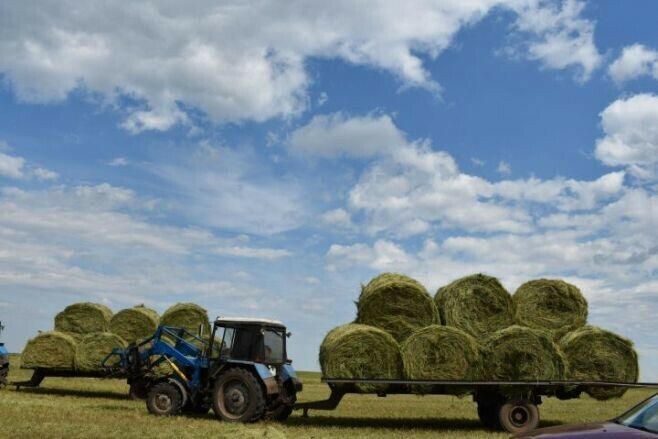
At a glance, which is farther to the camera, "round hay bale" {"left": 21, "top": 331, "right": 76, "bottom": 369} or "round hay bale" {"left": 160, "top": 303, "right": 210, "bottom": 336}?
"round hay bale" {"left": 160, "top": 303, "right": 210, "bottom": 336}

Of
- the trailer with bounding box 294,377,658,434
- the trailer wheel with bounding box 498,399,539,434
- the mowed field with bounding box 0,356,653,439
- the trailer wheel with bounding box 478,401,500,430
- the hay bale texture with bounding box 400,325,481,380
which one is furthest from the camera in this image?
the trailer wheel with bounding box 478,401,500,430

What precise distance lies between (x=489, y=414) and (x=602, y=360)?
2.21 metres

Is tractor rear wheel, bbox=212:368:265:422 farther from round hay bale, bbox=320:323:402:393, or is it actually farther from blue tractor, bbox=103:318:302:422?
round hay bale, bbox=320:323:402:393

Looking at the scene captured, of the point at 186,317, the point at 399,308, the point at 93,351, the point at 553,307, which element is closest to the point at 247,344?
the point at 399,308

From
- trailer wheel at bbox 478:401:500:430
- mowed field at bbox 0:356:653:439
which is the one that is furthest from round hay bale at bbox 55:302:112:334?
trailer wheel at bbox 478:401:500:430

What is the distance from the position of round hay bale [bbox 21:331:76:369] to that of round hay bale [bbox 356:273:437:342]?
914 centimetres

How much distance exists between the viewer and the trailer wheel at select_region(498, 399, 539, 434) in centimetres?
1216

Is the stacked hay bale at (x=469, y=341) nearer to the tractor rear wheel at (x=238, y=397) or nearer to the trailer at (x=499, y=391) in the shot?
the trailer at (x=499, y=391)

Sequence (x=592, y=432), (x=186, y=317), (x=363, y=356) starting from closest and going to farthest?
(x=592, y=432) < (x=363, y=356) < (x=186, y=317)

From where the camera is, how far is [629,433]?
19.7 feet

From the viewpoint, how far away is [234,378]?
1290cm

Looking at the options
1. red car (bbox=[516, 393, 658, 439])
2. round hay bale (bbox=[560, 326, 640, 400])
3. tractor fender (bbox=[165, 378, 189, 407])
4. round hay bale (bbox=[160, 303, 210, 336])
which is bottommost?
red car (bbox=[516, 393, 658, 439])

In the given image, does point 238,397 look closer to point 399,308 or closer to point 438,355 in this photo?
point 399,308

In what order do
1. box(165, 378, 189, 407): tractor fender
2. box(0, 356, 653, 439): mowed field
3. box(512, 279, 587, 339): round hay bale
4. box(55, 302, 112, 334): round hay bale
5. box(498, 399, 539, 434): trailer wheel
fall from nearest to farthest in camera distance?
1. box(0, 356, 653, 439): mowed field
2. box(498, 399, 539, 434): trailer wheel
3. box(512, 279, 587, 339): round hay bale
4. box(165, 378, 189, 407): tractor fender
5. box(55, 302, 112, 334): round hay bale
